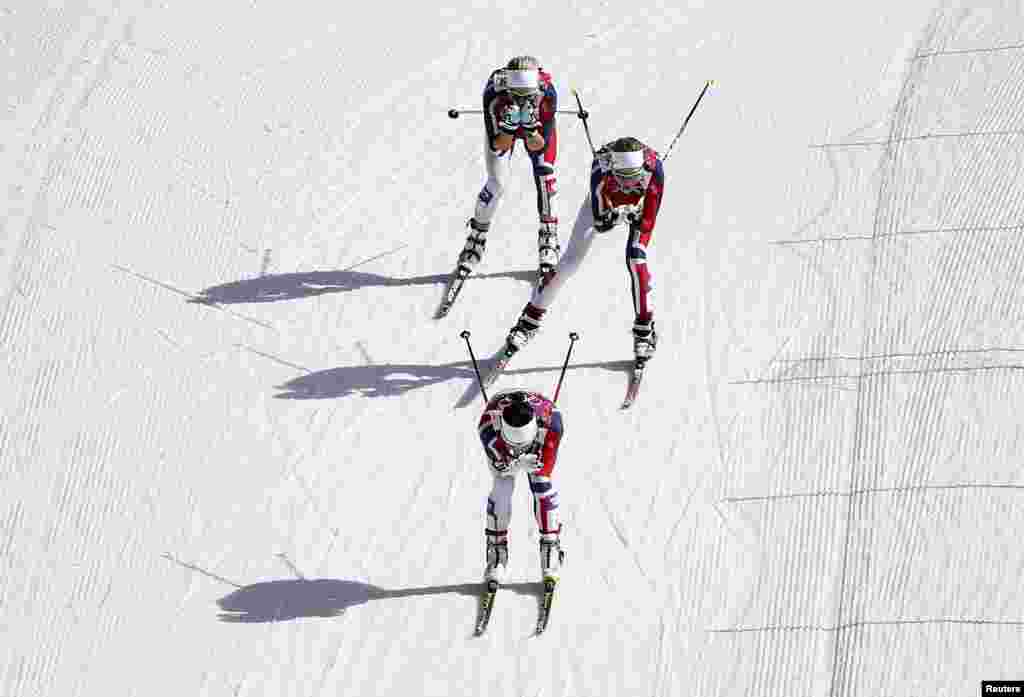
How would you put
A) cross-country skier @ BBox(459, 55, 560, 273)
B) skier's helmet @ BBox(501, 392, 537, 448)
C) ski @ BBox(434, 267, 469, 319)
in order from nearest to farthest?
skier's helmet @ BBox(501, 392, 537, 448), cross-country skier @ BBox(459, 55, 560, 273), ski @ BBox(434, 267, 469, 319)

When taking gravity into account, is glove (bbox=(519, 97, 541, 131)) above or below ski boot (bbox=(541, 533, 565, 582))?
above

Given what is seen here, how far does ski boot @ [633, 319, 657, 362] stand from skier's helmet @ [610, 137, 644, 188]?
6.12 ft

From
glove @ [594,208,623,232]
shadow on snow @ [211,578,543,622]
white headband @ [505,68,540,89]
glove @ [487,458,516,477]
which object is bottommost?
shadow on snow @ [211,578,543,622]

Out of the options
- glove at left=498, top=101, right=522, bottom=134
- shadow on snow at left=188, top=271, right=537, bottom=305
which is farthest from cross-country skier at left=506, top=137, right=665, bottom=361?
shadow on snow at left=188, top=271, right=537, bottom=305

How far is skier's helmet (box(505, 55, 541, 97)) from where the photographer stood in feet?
53.3

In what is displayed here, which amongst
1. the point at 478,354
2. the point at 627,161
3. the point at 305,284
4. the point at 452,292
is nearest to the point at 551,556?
the point at 478,354

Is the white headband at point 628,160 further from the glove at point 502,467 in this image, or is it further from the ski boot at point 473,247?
the glove at point 502,467

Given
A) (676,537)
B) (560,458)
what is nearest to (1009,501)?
(676,537)

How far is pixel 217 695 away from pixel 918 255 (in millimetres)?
9627

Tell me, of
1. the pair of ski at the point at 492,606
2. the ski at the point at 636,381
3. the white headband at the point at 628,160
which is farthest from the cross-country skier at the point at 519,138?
the pair of ski at the point at 492,606

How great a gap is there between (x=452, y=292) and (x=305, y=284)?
6.09ft

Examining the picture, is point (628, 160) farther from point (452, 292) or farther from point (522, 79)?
point (452, 292)

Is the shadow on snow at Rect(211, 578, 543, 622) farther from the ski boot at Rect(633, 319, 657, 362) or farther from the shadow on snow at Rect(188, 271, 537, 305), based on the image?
the shadow on snow at Rect(188, 271, 537, 305)

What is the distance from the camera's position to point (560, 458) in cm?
1595
